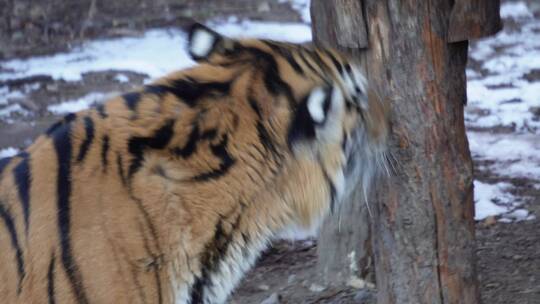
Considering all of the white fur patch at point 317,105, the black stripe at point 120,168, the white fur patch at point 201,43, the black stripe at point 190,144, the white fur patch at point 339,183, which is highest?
the white fur patch at point 201,43

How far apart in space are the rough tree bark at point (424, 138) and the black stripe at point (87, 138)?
2.68ft

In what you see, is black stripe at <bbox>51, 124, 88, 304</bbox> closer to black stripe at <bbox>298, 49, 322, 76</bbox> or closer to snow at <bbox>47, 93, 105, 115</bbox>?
black stripe at <bbox>298, 49, 322, 76</bbox>

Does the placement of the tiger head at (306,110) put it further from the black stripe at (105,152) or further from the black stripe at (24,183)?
the black stripe at (24,183)

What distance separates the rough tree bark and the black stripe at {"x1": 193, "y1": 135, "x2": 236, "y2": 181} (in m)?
0.62

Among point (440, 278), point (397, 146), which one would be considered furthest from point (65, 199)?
point (440, 278)

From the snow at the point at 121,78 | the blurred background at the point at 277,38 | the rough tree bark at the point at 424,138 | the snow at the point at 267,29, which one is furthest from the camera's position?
the snow at the point at 267,29

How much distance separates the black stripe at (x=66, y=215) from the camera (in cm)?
229

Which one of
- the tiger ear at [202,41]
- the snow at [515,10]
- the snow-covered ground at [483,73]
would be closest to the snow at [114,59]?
the snow-covered ground at [483,73]

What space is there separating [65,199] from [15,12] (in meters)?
6.58

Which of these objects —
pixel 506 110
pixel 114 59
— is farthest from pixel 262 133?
pixel 114 59

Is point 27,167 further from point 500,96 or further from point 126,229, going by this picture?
point 500,96

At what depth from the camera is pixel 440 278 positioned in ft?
9.78

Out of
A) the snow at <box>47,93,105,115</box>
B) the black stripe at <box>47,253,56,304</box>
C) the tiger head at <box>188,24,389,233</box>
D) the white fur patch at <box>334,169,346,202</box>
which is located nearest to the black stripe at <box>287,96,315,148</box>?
the tiger head at <box>188,24,389,233</box>

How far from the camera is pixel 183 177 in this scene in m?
2.38
